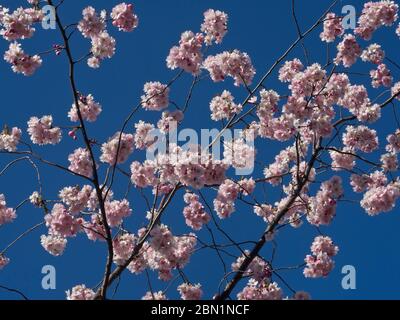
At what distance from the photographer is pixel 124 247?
8297 millimetres

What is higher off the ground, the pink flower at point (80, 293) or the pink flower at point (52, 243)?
the pink flower at point (52, 243)

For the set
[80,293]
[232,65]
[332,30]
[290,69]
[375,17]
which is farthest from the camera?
[290,69]

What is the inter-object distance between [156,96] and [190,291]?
2347mm

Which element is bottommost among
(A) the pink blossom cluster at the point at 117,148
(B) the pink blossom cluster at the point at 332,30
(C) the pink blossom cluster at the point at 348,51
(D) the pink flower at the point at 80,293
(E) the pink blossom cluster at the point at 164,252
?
(D) the pink flower at the point at 80,293

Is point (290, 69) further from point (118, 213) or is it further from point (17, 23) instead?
point (17, 23)

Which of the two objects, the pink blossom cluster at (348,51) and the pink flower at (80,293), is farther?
the pink blossom cluster at (348,51)

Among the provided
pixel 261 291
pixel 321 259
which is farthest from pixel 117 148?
pixel 321 259

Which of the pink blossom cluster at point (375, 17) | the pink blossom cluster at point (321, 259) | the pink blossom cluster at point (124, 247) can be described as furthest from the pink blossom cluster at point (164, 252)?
the pink blossom cluster at point (375, 17)

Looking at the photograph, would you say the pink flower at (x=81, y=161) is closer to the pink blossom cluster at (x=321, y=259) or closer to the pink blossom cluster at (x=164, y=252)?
the pink blossom cluster at (x=164, y=252)

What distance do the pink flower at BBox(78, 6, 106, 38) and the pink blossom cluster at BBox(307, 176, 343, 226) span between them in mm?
3239

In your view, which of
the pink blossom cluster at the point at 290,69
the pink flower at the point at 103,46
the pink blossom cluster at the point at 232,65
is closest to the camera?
the pink flower at the point at 103,46

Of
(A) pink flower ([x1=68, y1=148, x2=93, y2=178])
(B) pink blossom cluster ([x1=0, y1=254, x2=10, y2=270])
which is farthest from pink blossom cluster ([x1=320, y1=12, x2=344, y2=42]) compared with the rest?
(B) pink blossom cluster ([x1=0, y1=254, x2=10, y2=270])

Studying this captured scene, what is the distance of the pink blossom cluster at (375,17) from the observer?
30.5ft

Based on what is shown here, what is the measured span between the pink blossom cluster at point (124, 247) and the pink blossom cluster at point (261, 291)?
1.38 m
